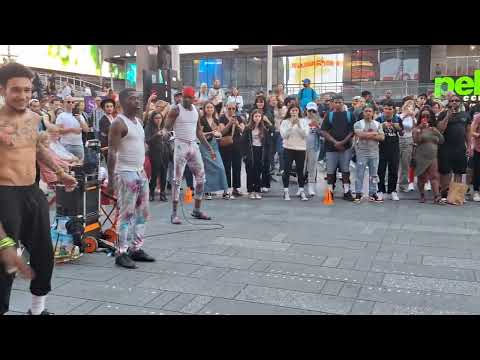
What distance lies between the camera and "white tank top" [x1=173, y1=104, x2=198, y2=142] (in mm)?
7555

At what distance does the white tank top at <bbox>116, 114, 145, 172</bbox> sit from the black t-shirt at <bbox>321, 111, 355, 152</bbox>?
207 inches

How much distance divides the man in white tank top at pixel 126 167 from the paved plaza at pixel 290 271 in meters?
0.41

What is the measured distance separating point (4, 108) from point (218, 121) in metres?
6.94

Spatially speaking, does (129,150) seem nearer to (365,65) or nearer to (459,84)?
(459,84)

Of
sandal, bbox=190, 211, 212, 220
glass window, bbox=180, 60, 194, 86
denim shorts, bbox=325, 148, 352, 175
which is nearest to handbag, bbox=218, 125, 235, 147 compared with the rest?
denim shorts, bbox=325, 148, 352, 175

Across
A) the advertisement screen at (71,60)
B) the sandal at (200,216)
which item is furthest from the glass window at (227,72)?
the sandal at (200,216)

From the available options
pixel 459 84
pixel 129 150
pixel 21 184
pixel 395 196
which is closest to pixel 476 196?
pixel 395 196

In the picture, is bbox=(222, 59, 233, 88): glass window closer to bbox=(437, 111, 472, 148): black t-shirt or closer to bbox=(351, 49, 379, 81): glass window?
bbox=(351, 49, 379, 81): glass window

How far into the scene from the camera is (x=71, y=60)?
39594mm

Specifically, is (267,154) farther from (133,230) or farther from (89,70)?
(89,70)

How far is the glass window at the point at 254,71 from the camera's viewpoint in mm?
35906

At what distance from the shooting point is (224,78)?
121ft

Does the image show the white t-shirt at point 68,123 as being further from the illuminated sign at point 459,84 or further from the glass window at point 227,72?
the glass window at point 227,72
